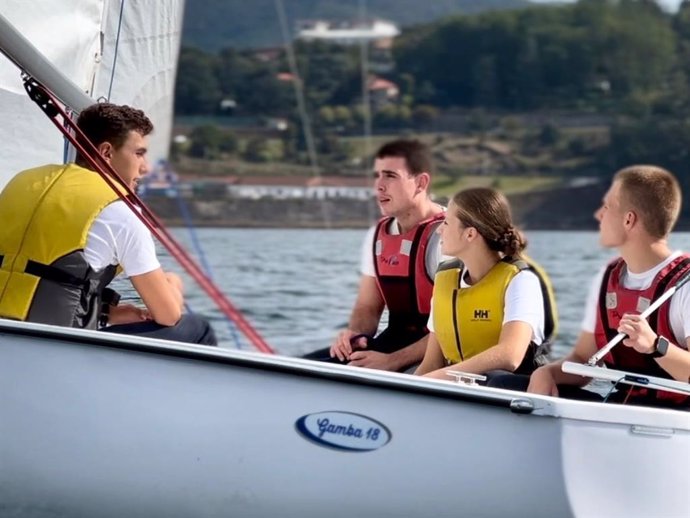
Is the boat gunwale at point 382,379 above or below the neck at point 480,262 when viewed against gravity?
below

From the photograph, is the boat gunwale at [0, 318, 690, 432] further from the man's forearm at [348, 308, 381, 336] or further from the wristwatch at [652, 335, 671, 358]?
the man's forearm at [348, 308, 381, 336]

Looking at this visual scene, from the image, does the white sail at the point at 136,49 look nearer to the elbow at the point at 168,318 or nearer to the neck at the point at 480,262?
the elbow at the point at 168,318

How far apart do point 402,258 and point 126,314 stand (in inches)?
26.1

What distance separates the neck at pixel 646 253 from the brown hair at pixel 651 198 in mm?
21

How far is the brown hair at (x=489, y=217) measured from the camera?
10.3 ft

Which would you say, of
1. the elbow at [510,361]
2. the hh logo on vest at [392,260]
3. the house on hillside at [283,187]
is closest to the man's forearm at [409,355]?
the hh logo on vest at [392,260]

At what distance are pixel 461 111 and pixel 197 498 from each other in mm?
30598

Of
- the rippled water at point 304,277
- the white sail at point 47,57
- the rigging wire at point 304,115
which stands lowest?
the white sail at point 47,57

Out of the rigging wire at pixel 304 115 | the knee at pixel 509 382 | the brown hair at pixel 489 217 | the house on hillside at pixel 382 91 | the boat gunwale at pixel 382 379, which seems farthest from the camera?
the house on hillside at pixel 382 91

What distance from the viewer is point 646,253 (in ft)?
9.77

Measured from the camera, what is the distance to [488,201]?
3.13m

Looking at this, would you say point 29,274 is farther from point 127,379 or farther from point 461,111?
point 461,111

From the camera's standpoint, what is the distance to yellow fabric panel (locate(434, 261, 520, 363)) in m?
3.14

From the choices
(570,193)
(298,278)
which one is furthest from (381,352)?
(570,193)
